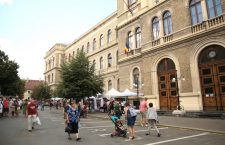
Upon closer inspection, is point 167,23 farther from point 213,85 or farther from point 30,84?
point 30,84

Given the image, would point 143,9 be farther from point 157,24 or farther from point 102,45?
point 102,45

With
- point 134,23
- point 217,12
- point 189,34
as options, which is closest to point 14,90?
point 134,23

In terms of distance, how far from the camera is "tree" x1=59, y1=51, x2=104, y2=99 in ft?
84.6

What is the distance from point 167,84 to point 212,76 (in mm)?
4556

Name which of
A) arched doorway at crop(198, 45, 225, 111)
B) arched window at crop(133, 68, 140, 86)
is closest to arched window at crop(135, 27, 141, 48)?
arched window at crop(133, 68, 140, 86)

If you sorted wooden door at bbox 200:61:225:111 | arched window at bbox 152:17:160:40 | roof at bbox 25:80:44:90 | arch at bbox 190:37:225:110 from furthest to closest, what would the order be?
roof at bbox 25:80:44:90, arched window at bbox 152:17:160:40, arch at bbox 190:37:225:110, wooden door at bbox 200:61:225:111

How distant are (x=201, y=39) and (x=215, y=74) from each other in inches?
128

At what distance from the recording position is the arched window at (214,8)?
1783cm

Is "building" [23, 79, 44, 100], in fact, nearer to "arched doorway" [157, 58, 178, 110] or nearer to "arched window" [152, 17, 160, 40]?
"arched window" [152, 17, 160, 40]

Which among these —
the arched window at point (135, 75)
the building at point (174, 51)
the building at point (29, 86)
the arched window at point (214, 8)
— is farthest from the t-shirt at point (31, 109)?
the building at point (29, 86)

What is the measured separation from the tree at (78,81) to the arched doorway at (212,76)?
1306cm

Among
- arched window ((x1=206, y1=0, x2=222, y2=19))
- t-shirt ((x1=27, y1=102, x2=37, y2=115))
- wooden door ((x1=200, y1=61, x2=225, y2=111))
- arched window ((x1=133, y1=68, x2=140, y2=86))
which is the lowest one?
t-shirt ((x1=27, y1=102, x2=37, y2=115))

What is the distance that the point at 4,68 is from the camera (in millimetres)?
34812

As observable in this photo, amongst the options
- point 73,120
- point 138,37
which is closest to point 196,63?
point 138,37
